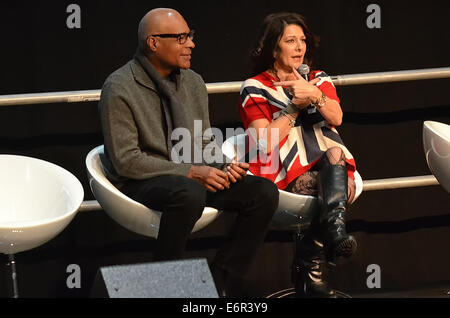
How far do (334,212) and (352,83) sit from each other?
2.90 feet

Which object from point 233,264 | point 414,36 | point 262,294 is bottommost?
point 262,294

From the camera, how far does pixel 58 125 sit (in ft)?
15.8

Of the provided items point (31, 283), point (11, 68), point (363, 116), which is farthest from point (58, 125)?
point (363, 116)

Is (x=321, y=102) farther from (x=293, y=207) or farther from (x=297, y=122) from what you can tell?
(x=293, y=207)

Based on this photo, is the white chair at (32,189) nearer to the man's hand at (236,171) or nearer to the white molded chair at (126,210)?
the white molded chair at (126,210)

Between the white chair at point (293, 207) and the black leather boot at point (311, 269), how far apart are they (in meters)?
0.02

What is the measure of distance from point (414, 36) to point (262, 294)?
148 cm

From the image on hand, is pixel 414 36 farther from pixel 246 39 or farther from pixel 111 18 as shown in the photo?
pixel 111 18

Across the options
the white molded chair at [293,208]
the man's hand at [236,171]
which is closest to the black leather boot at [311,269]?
the white molded chair at [293,208]

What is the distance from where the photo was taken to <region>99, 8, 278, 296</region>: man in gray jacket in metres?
3.92

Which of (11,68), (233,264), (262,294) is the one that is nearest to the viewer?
(233,264)

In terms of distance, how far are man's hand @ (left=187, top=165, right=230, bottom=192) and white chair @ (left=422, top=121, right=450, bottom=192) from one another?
94cm

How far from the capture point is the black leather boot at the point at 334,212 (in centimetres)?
400

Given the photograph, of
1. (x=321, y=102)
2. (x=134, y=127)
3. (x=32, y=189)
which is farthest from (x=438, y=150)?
(x=32, y=189)
